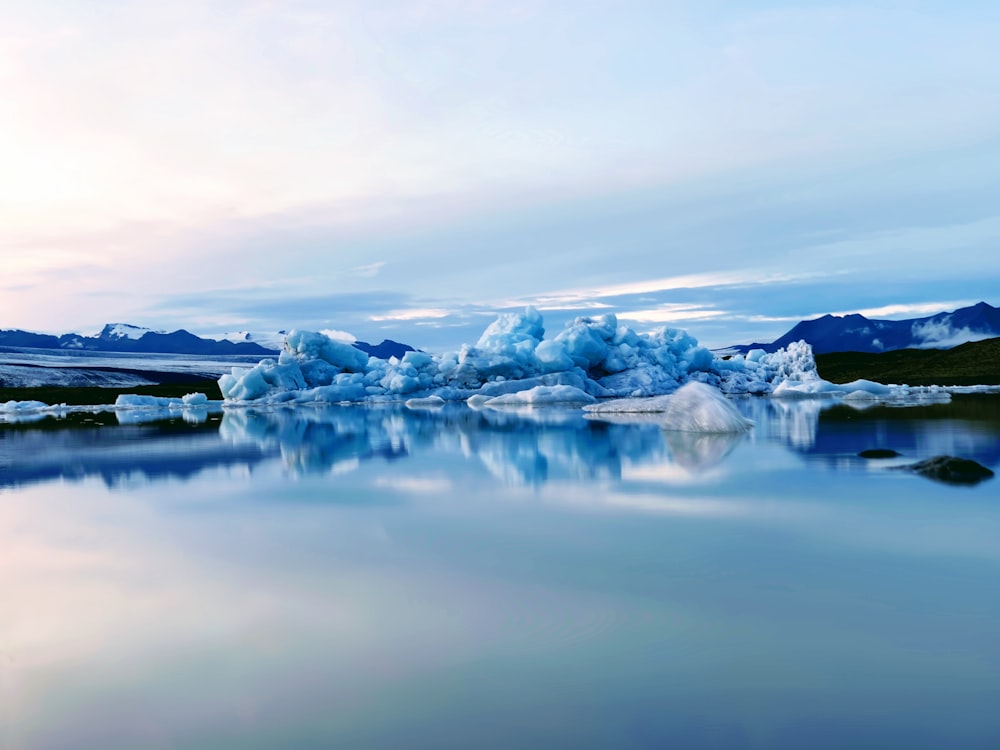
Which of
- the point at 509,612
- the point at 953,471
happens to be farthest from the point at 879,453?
the point at 509,612

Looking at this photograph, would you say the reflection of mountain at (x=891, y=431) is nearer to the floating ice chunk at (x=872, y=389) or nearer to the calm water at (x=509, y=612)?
the calm water at (x=509, y=612)

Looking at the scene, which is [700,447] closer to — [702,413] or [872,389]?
[702,413]

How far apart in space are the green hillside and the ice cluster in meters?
36.3

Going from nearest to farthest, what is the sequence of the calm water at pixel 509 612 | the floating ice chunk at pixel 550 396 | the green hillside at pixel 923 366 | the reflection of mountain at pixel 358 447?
the calm water at pixel 509 612 < the reflection of mountain at pixel 358 447 < the floating ice chunk at pixel 550 396 < the green hillside at pixel 923 366

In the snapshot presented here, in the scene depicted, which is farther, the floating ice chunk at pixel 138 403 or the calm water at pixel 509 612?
the floating ice chunk at pixel 138 403

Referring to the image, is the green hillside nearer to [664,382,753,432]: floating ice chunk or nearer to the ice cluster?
the ice cluster

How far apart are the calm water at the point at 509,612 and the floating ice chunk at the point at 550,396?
22543 millimetres

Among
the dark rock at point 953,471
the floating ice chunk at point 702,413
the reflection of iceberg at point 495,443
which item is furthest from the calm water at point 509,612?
the floating ice chunk at point 702,413

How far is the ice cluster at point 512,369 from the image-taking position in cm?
3919

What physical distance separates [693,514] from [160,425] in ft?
71.5

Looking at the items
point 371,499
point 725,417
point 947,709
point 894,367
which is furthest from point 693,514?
point 894,367

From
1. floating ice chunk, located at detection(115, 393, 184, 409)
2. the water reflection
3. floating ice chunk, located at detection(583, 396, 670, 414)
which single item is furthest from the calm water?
floating ice chunk, located at detection(115, 393, 184, 409)

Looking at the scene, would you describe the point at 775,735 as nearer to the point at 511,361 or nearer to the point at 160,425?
the point at 160,425

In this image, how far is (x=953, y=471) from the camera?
9906 mm
